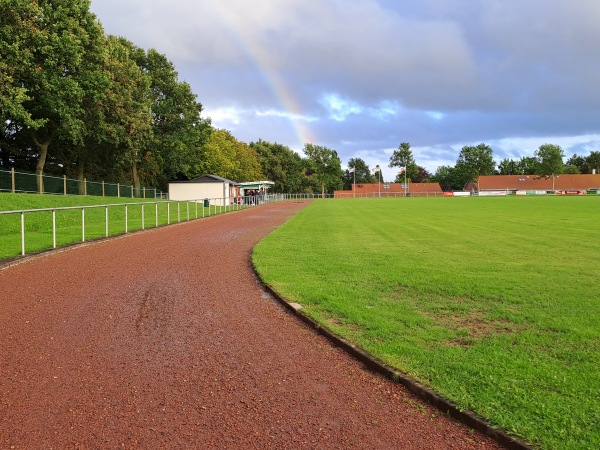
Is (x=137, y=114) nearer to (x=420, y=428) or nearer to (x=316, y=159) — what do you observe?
(x=420, y=428)

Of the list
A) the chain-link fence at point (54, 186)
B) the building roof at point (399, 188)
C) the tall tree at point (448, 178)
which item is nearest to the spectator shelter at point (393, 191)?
the building roof at point (399, 188)

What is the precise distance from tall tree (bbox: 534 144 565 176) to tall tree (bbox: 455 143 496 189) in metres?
16.2

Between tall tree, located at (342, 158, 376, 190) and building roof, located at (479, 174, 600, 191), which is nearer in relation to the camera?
building roof, located at (479, 174, 600, 191)

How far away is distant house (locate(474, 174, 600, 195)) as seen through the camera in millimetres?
119062

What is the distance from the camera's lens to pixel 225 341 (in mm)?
5105

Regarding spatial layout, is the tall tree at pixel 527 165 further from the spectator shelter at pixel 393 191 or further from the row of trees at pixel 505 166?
the spectator shelter at pixel 393 191

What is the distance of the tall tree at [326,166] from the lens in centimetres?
13275

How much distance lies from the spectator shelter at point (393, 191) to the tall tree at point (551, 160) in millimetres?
26601

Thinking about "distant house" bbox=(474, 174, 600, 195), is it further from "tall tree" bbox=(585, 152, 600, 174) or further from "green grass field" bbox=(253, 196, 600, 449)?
"green grass field" bbox=(253, 196, 600, 449)

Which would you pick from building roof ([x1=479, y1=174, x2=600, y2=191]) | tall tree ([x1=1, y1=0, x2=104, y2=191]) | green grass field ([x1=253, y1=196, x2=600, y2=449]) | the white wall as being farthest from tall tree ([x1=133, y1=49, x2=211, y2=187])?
building roof ([x1=479, y1=174, x2=600, y2=191])

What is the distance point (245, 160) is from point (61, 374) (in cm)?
7955

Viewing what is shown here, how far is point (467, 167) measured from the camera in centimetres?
13762

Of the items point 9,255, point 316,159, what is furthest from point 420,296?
point 316,159

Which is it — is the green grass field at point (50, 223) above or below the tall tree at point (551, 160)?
below
